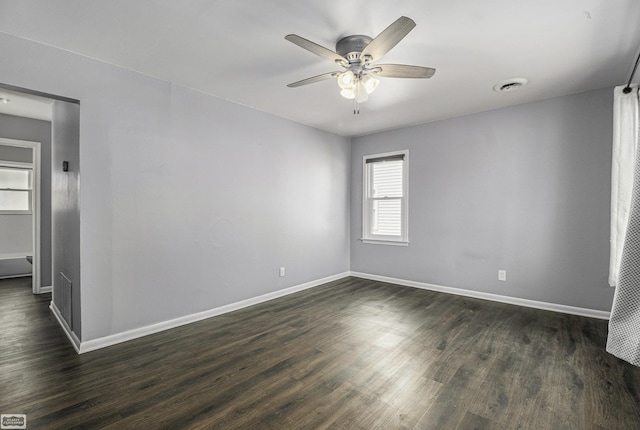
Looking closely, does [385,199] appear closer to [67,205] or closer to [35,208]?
[67,205]

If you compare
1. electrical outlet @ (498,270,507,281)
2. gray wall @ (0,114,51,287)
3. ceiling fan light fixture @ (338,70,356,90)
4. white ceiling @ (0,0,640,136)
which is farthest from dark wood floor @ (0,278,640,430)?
white ceiling @ (0,0,640,136)

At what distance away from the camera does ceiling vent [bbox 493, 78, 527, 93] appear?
3047mm

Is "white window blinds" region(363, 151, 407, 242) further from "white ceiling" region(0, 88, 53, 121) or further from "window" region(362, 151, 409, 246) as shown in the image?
"white ceiling" region(0, 88, 53, 121)

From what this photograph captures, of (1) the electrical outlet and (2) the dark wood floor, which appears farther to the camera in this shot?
(1) the electrical outlet

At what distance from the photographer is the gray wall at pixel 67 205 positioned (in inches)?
104

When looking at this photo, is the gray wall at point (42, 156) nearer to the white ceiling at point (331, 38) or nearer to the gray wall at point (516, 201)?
the white ceiling at point (331, 38)

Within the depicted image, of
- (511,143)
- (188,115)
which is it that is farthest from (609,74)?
(188,115)

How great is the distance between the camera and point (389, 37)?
1.83 meters

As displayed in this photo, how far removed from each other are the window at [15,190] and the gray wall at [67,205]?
3.05m

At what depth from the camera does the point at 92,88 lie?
2615mm

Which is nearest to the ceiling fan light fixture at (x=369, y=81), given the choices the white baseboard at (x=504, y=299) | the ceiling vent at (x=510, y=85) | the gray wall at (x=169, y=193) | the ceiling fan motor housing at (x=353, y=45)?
the ceiling fan motor housing at (x=353, y=45)

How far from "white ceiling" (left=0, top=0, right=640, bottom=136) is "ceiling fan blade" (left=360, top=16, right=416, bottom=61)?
23 cm

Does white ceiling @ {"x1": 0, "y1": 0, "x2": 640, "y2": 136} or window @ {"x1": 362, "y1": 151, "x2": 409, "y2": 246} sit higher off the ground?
white ceiling @ {"x1": 0, "y1": 0, "x2": 640, "y2": 136}

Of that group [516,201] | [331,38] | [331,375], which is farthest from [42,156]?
[516,201]
